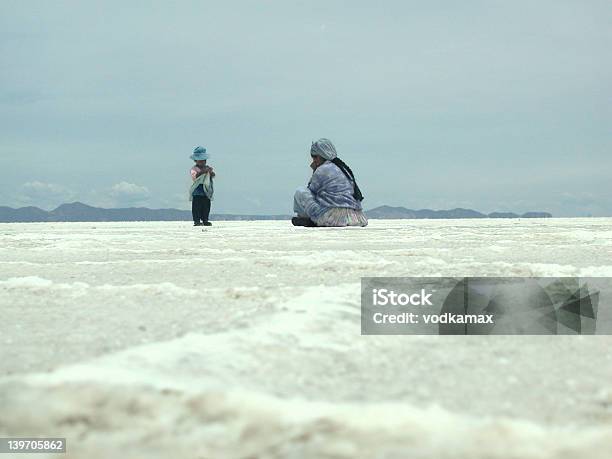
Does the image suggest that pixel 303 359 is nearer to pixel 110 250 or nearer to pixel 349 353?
pixel 349 353

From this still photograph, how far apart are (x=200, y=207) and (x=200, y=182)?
46 centimetres

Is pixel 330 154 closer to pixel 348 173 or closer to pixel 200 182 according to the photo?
pixel 348 173

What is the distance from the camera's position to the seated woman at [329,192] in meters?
7.06

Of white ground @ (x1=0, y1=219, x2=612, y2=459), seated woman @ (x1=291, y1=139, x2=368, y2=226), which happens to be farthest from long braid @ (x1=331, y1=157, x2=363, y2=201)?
white ground @ (x1=0, y1=219, x2=612, y2=459)

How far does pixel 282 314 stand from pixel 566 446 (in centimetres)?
87

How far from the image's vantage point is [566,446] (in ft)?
3.06

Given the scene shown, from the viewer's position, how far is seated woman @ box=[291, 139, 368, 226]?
7062 mm

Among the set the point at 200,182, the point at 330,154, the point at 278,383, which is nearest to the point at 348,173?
the point at 330,154

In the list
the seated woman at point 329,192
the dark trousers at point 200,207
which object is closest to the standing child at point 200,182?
the dark trousers at point 200,207

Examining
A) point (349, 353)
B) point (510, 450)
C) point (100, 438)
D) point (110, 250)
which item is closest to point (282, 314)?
point (349, 353)

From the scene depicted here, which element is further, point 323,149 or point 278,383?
point 323,149

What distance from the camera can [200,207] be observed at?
8.91 meters

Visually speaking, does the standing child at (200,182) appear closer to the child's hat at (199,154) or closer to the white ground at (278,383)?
the child's hat at (199,154)

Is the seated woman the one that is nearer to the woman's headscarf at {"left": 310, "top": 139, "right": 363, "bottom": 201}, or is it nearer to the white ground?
the woman's headscarf at {"left": 310, "top": 139, "right": 363, "bottom": 201}
